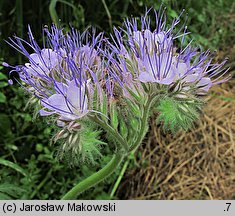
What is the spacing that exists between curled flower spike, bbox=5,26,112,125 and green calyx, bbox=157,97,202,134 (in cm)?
12

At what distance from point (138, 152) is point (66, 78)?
3.44 feet

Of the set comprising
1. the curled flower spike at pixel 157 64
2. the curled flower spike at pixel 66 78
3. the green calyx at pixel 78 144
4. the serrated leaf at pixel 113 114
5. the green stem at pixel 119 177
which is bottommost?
the green stem at pixel 119 177

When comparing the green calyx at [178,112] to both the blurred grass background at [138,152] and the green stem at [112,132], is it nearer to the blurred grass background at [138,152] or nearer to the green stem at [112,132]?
the green stem at [112,132]

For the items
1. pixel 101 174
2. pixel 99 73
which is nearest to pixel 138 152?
pixel 101 174

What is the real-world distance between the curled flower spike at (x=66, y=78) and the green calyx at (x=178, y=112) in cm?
A: 12

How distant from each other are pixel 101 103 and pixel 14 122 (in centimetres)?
99

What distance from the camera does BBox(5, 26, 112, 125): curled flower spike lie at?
92 centimetres

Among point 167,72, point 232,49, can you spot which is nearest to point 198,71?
point 167,72

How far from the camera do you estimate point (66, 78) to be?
965 millimetres

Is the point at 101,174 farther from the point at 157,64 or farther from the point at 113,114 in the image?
the point at 157,64

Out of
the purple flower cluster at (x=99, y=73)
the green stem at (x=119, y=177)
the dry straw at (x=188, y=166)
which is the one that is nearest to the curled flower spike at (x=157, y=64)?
the purple flower cluster at (x=99, y=73)

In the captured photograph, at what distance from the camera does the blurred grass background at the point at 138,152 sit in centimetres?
178
